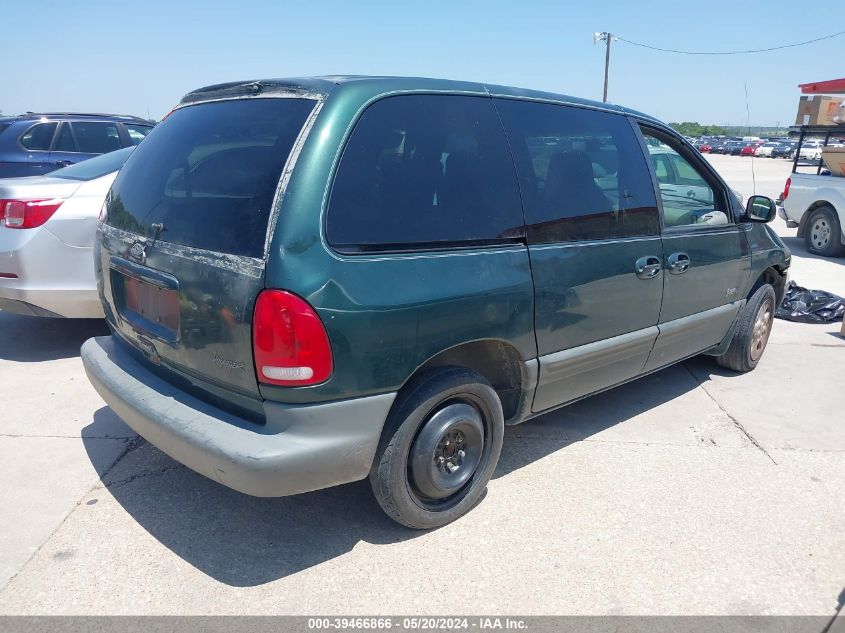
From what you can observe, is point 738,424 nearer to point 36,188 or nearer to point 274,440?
point 274,440

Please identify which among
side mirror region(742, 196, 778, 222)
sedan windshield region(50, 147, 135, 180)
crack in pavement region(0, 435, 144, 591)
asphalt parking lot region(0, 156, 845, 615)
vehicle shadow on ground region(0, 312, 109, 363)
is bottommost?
asphalt parking lot region(0, 156, 845, 615)

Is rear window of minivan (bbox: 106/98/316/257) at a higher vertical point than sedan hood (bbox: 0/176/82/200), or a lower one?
higher

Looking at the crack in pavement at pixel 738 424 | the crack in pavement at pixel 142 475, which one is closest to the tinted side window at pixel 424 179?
the crack in pavement at pixel 142 475

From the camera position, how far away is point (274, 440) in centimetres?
231

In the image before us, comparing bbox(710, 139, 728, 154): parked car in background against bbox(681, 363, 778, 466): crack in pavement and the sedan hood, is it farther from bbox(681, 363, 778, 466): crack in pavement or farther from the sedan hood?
the sedan hood

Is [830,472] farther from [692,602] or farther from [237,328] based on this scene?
[237,328]

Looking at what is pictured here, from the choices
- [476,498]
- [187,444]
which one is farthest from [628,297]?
[187,444]

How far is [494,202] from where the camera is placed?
9.44 ft

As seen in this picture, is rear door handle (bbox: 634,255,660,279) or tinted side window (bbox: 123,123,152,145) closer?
rear door handle (bbox: 634,255,660,279)

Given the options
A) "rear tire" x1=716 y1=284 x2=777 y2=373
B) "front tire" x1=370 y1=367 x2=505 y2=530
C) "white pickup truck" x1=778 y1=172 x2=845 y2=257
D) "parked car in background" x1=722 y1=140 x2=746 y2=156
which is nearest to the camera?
"front tire" x1=370 y1=367 x2=505 y2=530

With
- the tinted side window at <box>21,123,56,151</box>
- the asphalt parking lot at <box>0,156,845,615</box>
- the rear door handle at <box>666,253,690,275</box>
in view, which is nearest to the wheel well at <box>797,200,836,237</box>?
the asphalt parking lot at <box>0,156,845,615</box>

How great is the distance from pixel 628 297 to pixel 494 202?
3.55 ft

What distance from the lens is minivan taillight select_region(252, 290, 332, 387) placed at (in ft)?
7.37

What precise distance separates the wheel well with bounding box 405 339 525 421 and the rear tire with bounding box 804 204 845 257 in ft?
28.3
